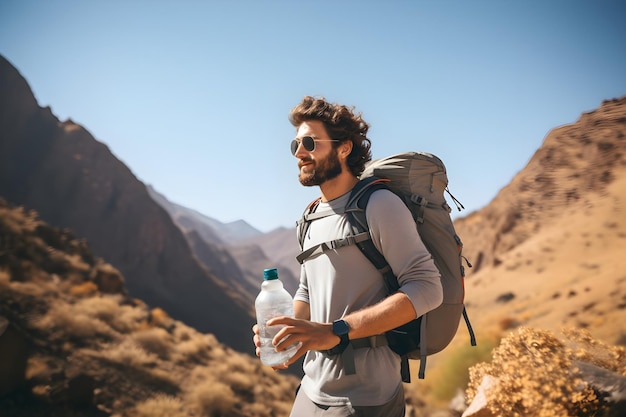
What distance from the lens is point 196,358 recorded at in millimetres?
11203

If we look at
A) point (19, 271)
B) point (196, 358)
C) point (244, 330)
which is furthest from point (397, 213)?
point (244, 330)

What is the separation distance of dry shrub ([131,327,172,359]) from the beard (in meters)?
9.76

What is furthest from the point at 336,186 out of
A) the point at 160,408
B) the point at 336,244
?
the point at 160,408

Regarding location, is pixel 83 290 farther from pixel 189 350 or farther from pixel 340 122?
pixel 340 122

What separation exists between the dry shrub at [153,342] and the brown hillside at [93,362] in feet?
0.09

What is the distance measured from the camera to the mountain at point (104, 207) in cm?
3666

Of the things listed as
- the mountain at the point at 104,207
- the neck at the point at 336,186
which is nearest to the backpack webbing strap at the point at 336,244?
the neck at the point at 336,186

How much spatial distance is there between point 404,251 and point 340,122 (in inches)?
30.9

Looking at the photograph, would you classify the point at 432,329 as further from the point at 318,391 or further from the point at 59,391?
the point at 59,391

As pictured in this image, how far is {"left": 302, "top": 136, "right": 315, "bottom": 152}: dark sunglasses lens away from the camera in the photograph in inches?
71.9

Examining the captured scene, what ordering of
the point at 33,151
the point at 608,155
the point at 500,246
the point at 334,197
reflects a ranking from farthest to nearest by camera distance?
the point at 33,151, the point at 500,246, the point at 608,155, the point at 334,197

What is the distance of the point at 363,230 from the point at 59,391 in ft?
22.5

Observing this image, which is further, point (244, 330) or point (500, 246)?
point (244, 330)

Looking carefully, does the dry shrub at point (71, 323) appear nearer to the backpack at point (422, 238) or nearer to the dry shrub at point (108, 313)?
the dry shrub at point (108, 313)
